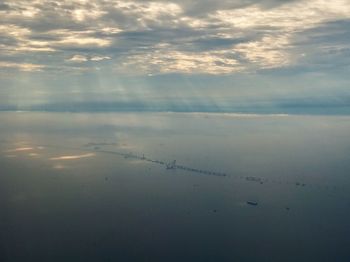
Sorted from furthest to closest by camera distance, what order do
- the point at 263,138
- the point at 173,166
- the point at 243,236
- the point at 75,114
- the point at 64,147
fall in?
1. the point at 75,114
2. the point at 263,138
3. the point at 64,147
4. the point at 173,166
5. the point at 243,236

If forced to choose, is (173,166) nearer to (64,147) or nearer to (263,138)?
(64,147)

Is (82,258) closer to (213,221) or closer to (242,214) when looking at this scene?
(213,221)

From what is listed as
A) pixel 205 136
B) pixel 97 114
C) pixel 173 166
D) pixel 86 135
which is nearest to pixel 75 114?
pixel 97 114

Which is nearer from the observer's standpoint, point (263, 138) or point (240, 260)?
point (240, 260)

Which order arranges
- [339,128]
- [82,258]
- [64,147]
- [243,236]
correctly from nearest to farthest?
[82,258] < [243,236] < [64,147] < [339,128]

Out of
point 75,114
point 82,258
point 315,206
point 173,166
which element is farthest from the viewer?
point 75,114

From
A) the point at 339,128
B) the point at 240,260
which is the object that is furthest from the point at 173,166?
the point at 339,128
